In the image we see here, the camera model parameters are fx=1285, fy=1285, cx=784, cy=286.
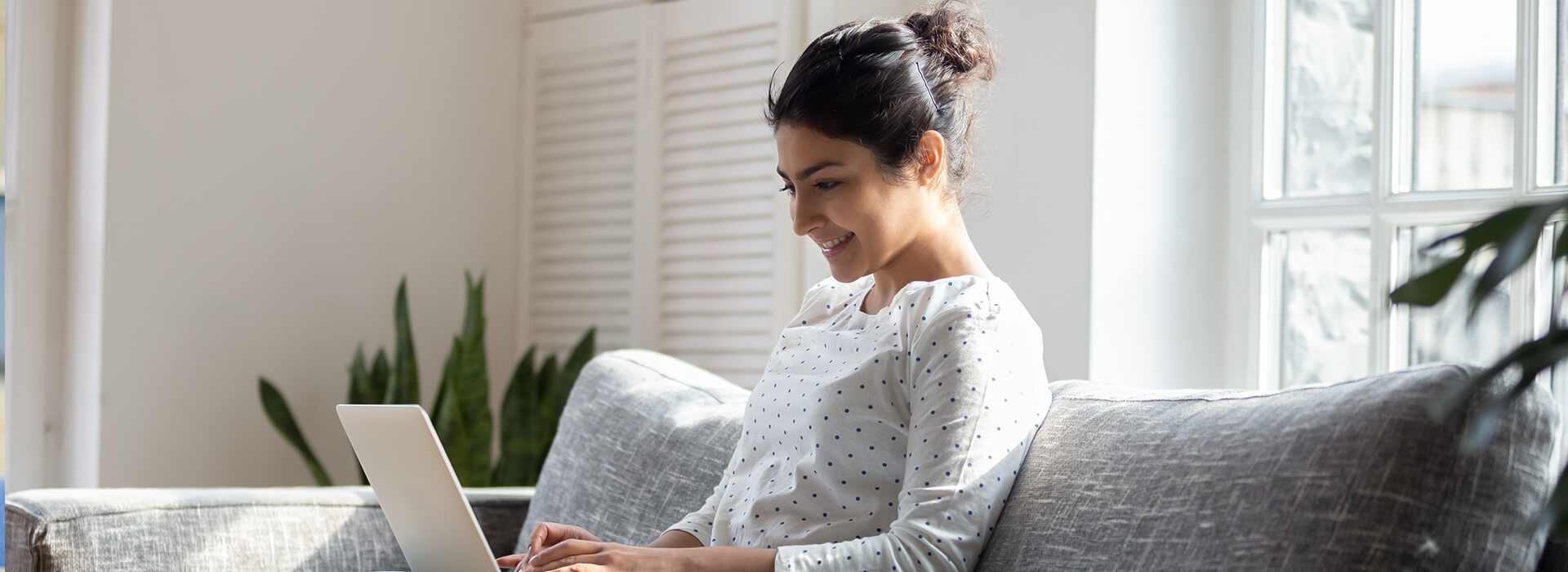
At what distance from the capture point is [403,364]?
289 cm

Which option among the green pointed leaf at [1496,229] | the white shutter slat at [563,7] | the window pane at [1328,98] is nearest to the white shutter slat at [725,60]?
the white shutter slat at [563,7]

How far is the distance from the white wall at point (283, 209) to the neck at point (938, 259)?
1.93m

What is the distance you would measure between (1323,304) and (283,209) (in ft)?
7.37

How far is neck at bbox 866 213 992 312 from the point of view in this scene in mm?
1462

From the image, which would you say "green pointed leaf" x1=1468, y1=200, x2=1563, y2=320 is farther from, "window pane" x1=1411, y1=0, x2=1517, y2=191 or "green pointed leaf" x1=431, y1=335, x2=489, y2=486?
"green pointed leaf" x1=431, y1=335, x2=489, y2=486

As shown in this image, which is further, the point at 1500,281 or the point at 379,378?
the point at 379,378

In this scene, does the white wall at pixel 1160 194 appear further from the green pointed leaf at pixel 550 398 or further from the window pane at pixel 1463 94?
the green pointed leaf at pixel 550 398

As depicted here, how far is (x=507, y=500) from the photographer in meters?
2.03

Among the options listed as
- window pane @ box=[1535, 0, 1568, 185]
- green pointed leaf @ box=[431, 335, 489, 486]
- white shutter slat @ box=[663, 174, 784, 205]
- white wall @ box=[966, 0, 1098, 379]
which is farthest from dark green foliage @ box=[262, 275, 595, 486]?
window pane @ box=[1535, 0, 1568, 185]

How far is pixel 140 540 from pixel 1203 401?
136 cm

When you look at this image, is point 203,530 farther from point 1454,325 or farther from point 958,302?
point 1454,325

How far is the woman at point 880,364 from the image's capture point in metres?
1.23

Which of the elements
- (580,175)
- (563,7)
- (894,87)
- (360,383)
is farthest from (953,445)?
(563,7)

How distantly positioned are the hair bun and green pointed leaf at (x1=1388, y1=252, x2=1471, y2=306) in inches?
35.3
